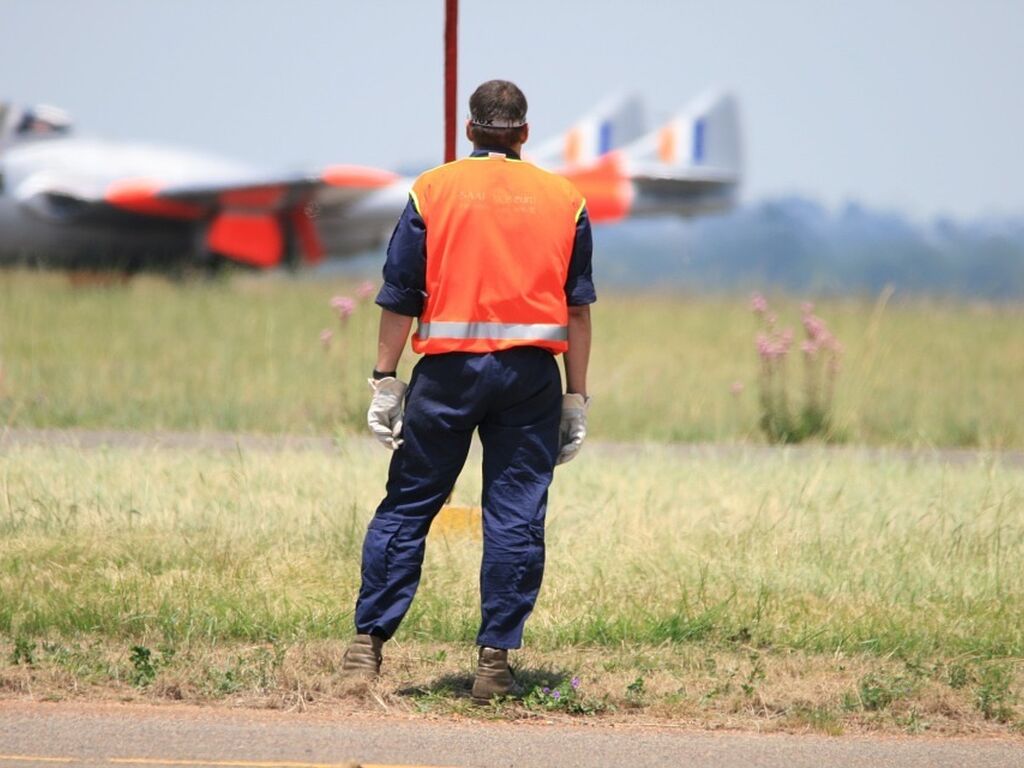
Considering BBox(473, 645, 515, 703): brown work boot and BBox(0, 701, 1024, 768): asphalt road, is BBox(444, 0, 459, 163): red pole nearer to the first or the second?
BBox(473, 645, 515, 703): brown work boot

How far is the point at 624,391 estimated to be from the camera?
15.2m

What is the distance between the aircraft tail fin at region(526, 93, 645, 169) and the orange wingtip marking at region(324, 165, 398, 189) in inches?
605

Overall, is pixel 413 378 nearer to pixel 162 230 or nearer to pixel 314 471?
pixel 314 471

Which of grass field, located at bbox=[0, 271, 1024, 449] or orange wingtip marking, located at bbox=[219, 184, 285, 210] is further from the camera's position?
orange wingtip marking, located at bbox=[219, 184, 285, 210]

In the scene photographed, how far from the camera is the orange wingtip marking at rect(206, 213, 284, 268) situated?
3120cm

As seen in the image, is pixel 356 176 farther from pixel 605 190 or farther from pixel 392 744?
pixel 392 744

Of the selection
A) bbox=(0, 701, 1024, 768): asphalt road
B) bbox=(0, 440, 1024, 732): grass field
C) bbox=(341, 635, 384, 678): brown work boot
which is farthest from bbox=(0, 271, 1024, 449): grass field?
bbox=(0, 701, 1024, 768): asphalt road

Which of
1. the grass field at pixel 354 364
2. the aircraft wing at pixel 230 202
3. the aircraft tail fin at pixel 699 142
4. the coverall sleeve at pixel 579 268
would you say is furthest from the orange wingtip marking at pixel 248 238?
the coverall sleeve at pixel 579 268

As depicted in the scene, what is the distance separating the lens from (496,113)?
529cm

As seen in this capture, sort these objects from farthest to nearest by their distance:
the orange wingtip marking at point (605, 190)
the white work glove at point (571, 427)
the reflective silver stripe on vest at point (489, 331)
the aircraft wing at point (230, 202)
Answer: the orange wingtip marking at point (605, 190) → the aircraft wing at point (230, 202) → the white work glove at point (571, 427) → the reflective silver stripe on vest at point (489, 331)

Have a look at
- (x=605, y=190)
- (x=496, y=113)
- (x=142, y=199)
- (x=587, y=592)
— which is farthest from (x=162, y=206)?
(x=496, y=113)

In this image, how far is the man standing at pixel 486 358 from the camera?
5.12m

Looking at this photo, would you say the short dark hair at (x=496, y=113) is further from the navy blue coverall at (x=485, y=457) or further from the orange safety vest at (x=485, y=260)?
the orange safety vest at (x=485, y=260)

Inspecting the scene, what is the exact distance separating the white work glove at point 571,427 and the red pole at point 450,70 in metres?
2.47
